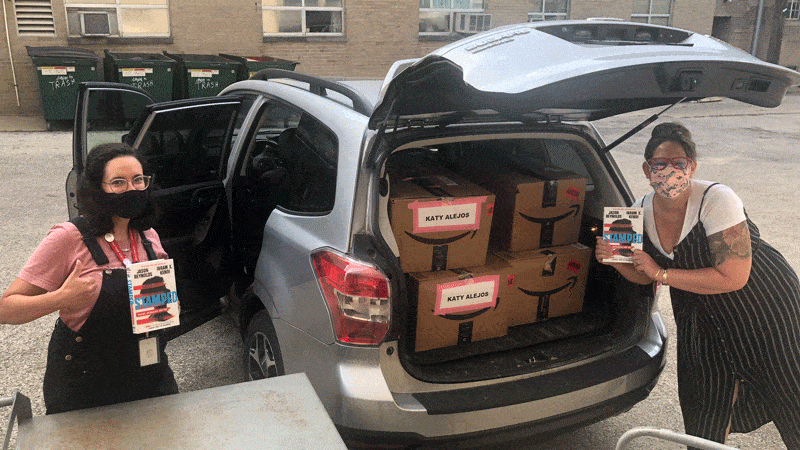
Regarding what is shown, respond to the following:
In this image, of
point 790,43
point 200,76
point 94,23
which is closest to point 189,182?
point 200,76

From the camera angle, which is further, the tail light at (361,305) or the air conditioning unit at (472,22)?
the air conditioning unit at (472,22)

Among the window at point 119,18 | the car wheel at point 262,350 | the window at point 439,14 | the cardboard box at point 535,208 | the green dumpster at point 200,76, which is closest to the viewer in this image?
the car wheel at point 262,350

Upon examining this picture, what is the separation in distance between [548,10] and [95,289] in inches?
724

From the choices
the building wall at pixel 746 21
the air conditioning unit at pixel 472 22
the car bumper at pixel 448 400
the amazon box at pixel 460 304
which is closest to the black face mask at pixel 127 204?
the car bumper at pixel 448 400

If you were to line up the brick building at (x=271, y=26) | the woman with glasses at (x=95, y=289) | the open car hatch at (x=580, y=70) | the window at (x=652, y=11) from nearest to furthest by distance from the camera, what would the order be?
the open car hatch at (x=580, y=70) → the woman with glasses at (x=95, y=289) → the brick building at (x=271, y=26) → the window at (x=652, y=11)

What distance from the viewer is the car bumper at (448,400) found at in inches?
99.7

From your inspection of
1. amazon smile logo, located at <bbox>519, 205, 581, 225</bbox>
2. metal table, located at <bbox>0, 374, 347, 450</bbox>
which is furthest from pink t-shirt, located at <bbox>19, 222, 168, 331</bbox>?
amazon smile logo, located at <bbox>519, 205, 581, 225</bbox>

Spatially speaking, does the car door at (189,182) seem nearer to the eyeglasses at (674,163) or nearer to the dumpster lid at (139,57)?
the eyeglasses at (674,163)

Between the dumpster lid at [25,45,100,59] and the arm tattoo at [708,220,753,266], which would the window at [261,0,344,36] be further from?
the arm tattoo at [708,220,753,266]

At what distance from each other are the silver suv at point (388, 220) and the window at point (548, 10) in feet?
52.3

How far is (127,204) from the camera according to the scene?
7.57ft

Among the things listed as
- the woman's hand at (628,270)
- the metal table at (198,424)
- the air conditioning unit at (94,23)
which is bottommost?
the metal table at (198,424)

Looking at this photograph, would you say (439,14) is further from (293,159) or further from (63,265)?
(63,265)

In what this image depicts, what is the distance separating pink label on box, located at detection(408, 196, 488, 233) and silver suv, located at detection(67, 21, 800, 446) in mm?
191
